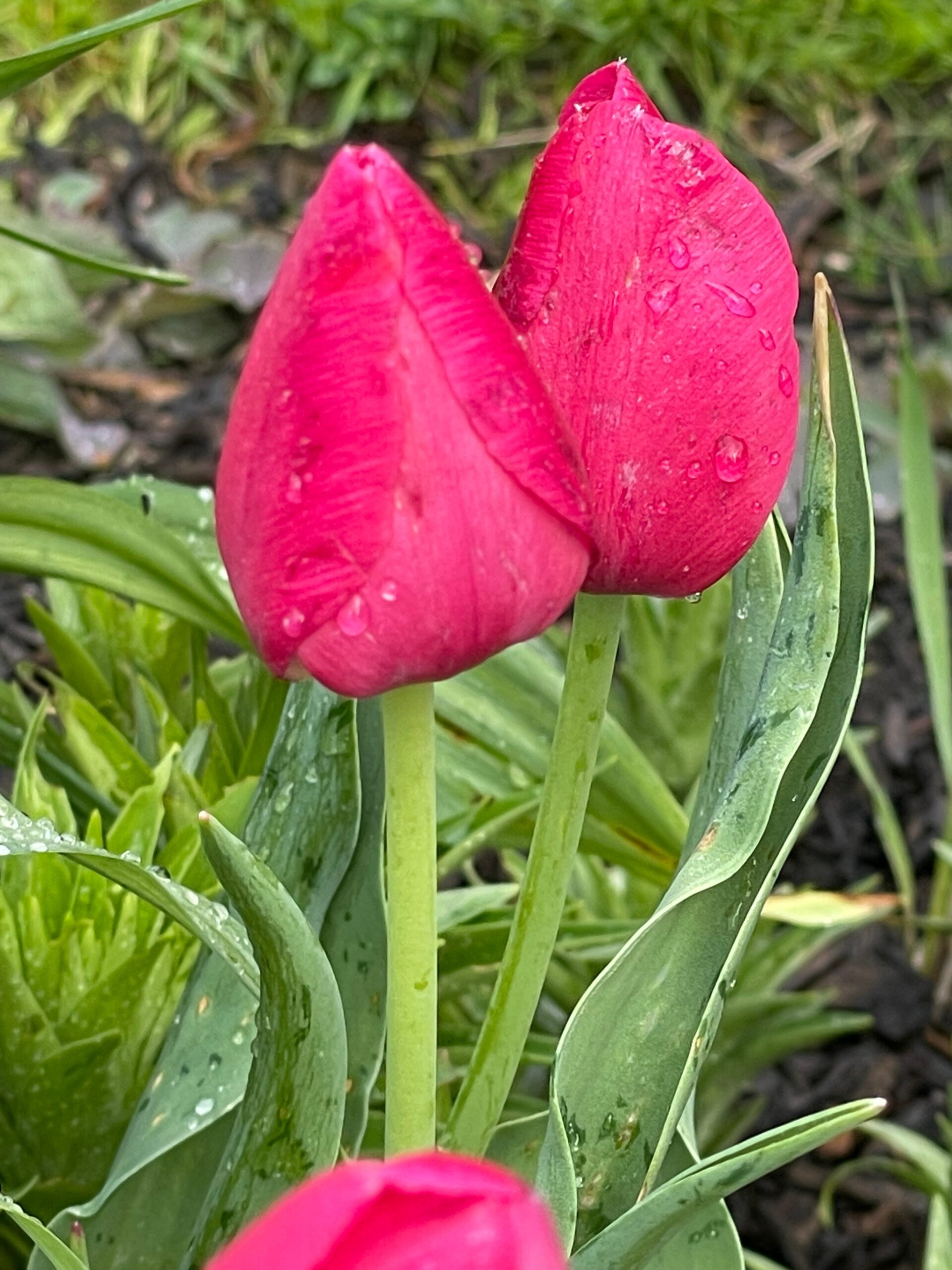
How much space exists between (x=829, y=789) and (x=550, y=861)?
1.26 metres

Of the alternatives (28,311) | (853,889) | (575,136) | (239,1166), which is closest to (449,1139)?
(239,1166)

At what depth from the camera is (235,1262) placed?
0.73 feet

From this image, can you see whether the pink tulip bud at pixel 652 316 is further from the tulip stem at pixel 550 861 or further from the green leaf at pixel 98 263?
the green leaf at pixel 98 263

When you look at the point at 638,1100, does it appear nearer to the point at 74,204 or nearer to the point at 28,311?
the point at 28,311

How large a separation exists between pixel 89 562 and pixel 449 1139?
0.42 m

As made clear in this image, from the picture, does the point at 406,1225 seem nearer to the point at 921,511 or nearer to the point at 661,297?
the point at 661,297

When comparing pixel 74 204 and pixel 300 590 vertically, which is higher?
pixel 300 590

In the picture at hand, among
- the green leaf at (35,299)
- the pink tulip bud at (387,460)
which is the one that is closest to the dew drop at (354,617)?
the pink tulip bud at (387,460)

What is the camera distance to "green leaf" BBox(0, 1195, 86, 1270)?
49cm

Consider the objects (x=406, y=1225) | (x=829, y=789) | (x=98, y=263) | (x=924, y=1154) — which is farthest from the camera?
(x=829, y=789)

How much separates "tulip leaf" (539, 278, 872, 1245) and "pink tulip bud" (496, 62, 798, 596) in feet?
0.28

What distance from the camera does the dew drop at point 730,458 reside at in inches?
19.0

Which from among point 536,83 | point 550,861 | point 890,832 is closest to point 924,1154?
point 890,832

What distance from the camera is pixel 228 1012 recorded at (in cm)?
68
